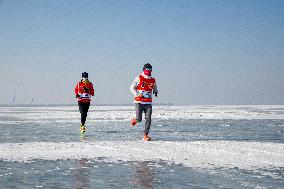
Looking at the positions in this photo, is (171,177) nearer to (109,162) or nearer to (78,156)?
(109,162)

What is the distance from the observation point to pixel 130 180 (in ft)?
19.0

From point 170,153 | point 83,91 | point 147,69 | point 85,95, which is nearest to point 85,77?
point 83,91

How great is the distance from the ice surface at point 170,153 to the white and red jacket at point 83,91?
10.5 feet

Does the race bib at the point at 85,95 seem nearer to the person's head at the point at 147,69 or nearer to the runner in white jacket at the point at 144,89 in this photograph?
the runner in white jacket at the point at 144,89

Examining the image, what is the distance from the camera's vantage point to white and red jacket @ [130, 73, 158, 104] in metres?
12.4

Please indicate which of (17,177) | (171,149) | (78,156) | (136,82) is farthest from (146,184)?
(136,82)

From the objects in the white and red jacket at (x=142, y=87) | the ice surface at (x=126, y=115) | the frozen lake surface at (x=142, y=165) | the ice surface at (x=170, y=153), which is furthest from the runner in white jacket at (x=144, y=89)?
the ice surface at (x=126, y=115)

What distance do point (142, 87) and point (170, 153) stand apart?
12.4 feet

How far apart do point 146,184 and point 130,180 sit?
1.26 feet

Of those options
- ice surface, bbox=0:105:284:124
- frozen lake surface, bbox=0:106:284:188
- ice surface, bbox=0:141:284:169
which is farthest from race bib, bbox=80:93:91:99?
ice surface, bbox=0:105:284:124

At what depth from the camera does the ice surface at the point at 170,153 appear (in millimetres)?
7586

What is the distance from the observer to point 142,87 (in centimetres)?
1238

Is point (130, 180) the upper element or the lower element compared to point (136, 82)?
lower

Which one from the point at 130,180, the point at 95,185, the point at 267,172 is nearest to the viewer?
the point at 95,185
